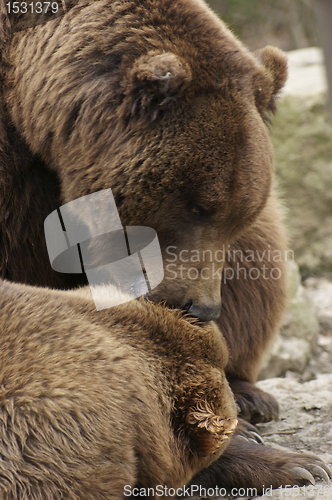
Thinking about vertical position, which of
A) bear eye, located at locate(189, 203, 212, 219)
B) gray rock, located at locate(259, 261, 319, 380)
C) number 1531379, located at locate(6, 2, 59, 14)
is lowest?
gray rock, located at locate(259, 261, 319, 380)

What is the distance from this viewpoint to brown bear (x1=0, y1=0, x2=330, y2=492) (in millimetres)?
2932

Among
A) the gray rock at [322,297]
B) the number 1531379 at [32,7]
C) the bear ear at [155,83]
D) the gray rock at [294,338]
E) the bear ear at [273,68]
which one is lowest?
the gray rock at [322,297]

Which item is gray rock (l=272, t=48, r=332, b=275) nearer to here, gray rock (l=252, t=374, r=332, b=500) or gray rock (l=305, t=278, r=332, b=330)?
gray rock (l=305, t=278, r=332, b=330)

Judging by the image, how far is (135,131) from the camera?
2961mm

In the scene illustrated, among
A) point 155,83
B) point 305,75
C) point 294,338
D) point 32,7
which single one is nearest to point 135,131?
point 155,83

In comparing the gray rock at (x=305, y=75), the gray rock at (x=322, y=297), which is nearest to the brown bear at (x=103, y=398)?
the gray rock at (x=322, y=297)

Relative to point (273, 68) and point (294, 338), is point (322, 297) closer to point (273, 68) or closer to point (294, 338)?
point (294, 338)

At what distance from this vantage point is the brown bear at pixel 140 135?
2932mm

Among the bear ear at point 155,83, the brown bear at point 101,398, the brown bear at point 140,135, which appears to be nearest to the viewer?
the brown bear at point 101,398

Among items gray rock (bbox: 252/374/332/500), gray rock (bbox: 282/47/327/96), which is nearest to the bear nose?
gray rock (bbox: 252/374/332/500)

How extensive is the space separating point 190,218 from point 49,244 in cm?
81

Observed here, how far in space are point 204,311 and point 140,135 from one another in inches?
38.5

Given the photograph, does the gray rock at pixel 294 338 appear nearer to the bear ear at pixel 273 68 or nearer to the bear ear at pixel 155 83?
the bear ear at pixel 273 68

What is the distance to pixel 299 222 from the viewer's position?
905 centimetres
